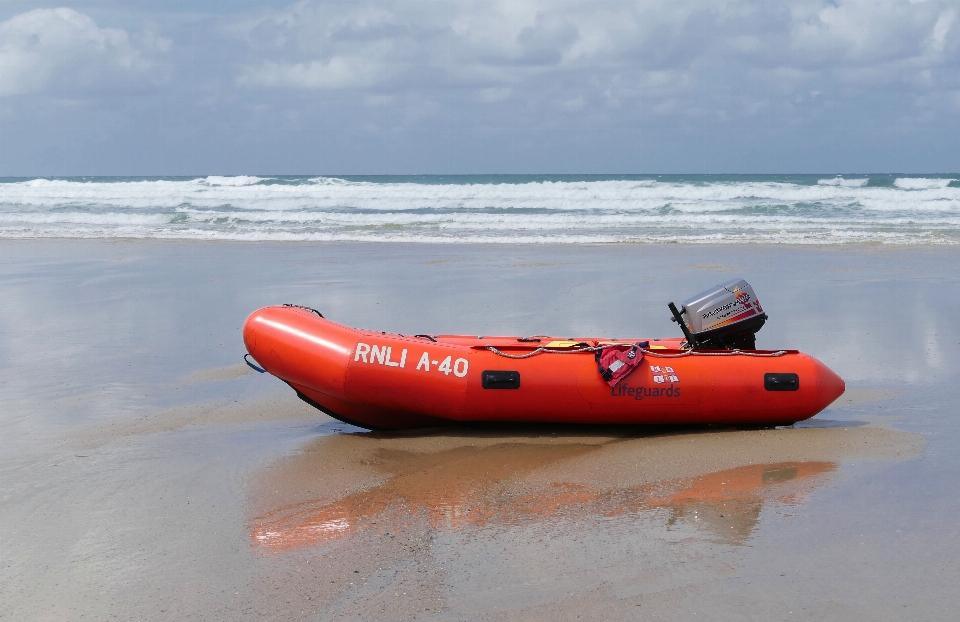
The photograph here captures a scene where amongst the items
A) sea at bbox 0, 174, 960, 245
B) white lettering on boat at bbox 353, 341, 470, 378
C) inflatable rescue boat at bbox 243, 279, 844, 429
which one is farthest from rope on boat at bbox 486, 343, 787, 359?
sea at bbox 0, 174, 960, 245

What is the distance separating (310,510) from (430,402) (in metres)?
1.25

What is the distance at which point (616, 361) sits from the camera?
17.5 ft

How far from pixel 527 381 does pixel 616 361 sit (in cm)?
50

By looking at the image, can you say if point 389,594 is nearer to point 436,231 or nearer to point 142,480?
point 142,480

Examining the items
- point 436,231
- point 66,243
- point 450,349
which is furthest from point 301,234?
point 450,349

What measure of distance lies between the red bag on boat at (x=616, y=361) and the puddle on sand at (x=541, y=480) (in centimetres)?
36

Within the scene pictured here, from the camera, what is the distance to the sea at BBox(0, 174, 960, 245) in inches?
738

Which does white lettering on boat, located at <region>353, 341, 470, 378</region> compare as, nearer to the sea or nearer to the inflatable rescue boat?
the inflatable rescue boat

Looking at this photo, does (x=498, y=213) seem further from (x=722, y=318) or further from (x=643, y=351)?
(x=643, y=351)

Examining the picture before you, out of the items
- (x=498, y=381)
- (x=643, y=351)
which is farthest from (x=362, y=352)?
(x=643, y=351)

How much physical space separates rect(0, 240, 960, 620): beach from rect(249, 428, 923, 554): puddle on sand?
17 millimetres

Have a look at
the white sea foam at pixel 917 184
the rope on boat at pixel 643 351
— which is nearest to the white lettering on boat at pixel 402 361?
the rope on boat at pixel 643 351

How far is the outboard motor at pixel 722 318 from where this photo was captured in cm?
577

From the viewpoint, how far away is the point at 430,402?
530 centimetres
